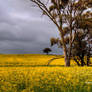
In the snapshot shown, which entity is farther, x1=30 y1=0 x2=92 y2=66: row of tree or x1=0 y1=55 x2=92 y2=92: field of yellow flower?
x1=30 y1=0 x2=92 y2=66: row of tree

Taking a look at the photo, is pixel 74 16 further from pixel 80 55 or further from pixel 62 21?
pixel 80 55

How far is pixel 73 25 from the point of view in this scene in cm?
2089

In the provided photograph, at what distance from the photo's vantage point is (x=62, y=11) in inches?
807

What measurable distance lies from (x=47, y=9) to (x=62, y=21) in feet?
7.22

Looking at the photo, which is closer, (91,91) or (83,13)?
(91,91)

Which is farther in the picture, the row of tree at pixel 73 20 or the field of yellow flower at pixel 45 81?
the row of tree at pixel 73 20

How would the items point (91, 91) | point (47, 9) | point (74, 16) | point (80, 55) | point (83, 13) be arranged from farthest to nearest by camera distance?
1. point (80, 55)
2. point (83, 13)
3. point (74, 16)
4. point (47, 9)
5. point (91, 91)

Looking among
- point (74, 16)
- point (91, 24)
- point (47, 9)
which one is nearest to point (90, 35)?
point (91, 24)

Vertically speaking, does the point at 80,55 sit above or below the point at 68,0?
below

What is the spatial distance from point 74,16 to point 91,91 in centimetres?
1689

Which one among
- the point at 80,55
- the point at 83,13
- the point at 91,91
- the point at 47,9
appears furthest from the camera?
the point at 80,55

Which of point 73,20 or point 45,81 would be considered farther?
point 73,20

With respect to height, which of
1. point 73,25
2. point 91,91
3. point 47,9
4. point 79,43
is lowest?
point 91,91

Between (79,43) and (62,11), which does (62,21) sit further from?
(79,43)
